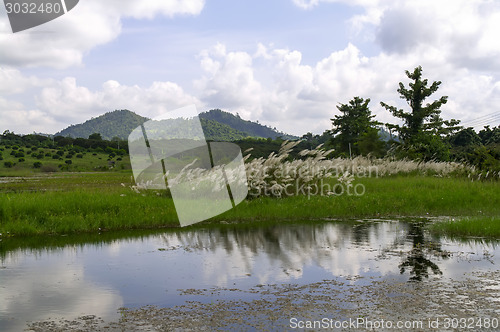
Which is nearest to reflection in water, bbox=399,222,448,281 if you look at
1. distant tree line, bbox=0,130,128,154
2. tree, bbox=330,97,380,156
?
tree, bbox=330,97,380,156

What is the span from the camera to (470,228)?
42.6 feet

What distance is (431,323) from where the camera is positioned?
5.86 metres

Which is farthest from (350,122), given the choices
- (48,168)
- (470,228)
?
(470,228)

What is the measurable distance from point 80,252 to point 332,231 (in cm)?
686

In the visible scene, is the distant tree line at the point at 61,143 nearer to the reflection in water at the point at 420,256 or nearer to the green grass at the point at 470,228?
the green grass at the point at 470,228

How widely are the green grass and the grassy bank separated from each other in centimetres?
324

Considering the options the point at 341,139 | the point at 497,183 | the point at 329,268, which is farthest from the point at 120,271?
the point at 341,139

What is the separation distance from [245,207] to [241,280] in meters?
8.27

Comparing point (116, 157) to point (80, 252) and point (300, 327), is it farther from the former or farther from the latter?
point (300, 327)

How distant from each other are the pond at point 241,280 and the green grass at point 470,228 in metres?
0.80

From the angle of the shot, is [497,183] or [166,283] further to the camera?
[497,183]

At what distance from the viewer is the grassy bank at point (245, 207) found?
46.2ft

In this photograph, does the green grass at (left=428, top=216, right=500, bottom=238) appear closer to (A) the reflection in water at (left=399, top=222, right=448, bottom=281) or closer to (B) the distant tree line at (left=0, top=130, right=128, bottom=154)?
(A) the reflection in water at (left=399, top=222, right=448, bottom=281)

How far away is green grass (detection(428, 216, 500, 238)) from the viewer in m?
12.7
